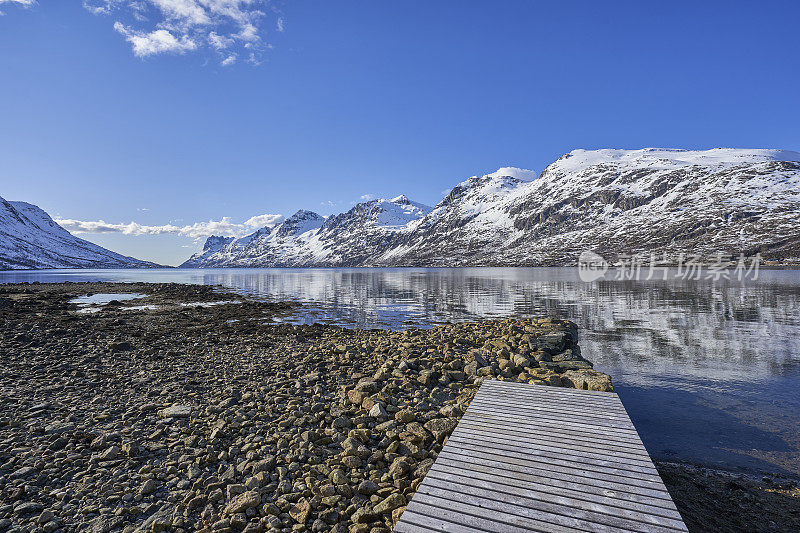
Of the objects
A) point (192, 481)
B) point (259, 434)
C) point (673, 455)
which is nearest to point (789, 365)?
point (673, 455)

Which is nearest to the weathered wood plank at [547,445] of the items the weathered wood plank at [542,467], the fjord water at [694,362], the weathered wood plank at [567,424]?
the weathered wood plank at [542,467]

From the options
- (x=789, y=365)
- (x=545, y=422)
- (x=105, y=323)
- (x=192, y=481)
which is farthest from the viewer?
(x=105, y=323)

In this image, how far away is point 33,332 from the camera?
26.0 metres

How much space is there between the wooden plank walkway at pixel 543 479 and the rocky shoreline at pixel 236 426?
4.65ft

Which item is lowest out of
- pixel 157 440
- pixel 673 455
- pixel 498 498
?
pixel 673 455

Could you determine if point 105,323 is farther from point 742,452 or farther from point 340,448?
point 742,452

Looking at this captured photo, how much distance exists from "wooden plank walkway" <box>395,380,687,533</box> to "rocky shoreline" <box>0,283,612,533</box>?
1.42 metres

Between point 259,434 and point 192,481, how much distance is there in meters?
2.17

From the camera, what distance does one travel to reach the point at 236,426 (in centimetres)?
1098

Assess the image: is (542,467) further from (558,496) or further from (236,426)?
(236,426)

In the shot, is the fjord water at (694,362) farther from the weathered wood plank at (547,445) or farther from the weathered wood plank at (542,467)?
the weathered wood plank at (542,467)

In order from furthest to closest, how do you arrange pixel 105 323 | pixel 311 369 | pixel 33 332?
pixel 105 323
pixel 33 332
pixel 311 369

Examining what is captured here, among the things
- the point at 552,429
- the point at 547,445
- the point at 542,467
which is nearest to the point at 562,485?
the point at 542,467

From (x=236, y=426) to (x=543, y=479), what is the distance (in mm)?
8557
